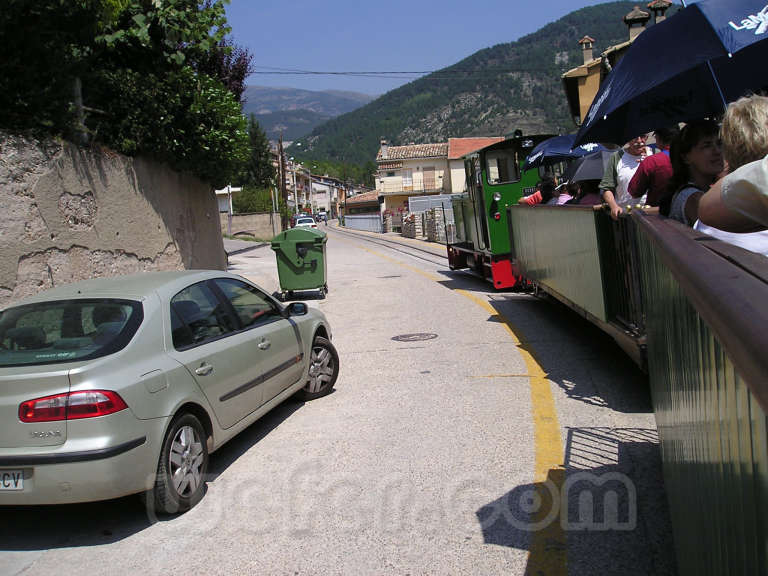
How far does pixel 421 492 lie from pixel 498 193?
10.5 meters

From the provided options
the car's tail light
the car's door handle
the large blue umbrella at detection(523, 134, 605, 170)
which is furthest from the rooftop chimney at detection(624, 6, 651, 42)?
the car's tail light

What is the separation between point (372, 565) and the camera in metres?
3.65

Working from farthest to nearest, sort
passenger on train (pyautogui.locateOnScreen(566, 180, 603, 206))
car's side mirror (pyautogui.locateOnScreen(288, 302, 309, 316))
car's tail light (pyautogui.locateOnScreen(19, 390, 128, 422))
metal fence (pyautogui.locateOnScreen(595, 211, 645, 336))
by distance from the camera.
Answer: passenger on train (pyautogui.locateOnScreen(566, 180, 603, 206))
car's side mirror (pyautogui.locateOnScreen(288, 302, 309, 316))
metal fence (pyautogui.locateOnScreen(595, 211, 645, 336))
car's tail light (pyautogui.locateOnScreen(19, 390, 128, 422))

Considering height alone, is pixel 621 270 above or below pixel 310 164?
below

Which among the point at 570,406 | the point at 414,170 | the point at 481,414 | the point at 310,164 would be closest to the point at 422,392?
the point at 481,414

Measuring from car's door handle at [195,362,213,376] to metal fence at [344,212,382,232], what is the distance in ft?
203

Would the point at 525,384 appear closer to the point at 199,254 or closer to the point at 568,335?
the point at 568,335

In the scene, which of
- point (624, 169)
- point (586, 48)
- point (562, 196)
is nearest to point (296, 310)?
point (624, 169)

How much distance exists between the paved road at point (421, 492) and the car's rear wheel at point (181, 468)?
0.35ft

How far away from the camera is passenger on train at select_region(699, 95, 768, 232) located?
2.04 m

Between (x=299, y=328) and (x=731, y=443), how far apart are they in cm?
519

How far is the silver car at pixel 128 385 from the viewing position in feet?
13.1

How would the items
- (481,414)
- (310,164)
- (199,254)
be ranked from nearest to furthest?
(481,414) < (199,254) < (310,164)

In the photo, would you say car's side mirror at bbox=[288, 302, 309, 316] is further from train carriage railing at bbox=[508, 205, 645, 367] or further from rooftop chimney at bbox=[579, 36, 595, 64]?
rooftop chimney at bbox=[579, 36, 595, 64]
